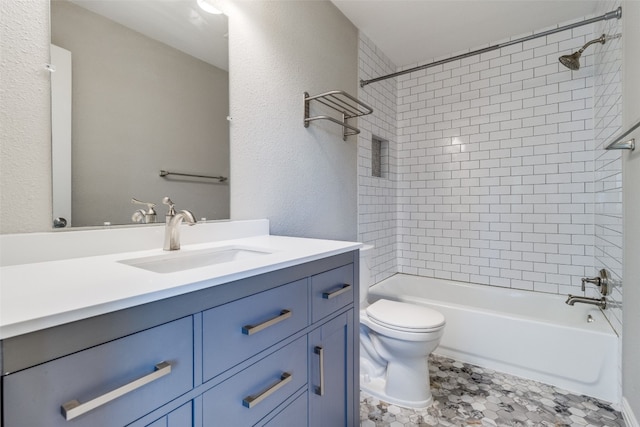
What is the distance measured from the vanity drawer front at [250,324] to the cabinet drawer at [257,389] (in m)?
0.05

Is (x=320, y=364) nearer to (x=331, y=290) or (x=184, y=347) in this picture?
(x=331, y=290)

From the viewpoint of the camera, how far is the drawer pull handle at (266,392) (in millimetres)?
789

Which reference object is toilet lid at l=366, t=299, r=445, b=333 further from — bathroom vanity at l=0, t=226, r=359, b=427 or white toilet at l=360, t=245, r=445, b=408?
bathroom vanity at l=0, t=226, r=359, b=427

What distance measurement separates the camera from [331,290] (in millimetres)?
1147

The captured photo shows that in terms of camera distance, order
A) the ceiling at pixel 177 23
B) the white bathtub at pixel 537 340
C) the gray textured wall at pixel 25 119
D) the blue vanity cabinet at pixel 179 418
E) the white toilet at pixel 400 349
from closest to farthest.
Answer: the blue vanity cabinet at pixel 179 418, the gray textured wall at pixel 25 119, the ceiling at pixel 177 23, the white toilet at pixel 400 349, the white bathtub at pixel 537 340

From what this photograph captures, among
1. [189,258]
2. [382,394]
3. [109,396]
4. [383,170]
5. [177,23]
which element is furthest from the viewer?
[383,170]

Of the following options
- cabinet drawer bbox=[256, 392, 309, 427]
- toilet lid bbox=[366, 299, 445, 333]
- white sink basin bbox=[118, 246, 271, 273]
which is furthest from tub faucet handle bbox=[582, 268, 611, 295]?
white sink basin bbox=[118, 246, 271, 273]

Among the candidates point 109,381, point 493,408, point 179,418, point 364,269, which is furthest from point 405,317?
point 109,381

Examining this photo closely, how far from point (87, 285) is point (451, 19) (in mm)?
2837

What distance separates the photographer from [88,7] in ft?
3.32

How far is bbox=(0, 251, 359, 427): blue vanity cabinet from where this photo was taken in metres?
0.48

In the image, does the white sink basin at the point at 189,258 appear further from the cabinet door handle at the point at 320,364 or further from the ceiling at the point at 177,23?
the ceiling at the point at 177,23

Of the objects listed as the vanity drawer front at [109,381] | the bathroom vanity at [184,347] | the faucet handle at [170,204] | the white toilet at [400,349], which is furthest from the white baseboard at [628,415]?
the faucet handle at [170,204]

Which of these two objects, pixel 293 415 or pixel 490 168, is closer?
pixel 293 415
